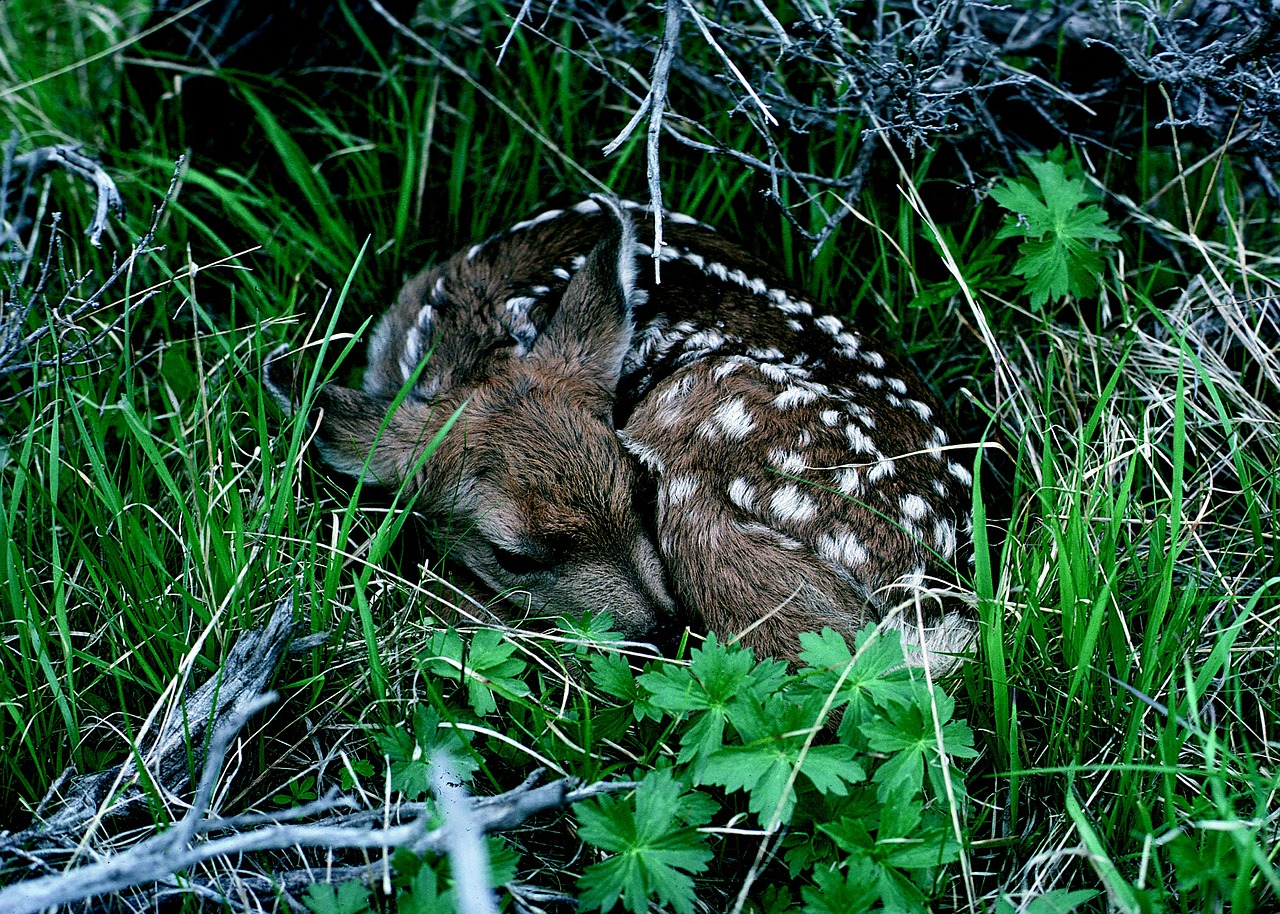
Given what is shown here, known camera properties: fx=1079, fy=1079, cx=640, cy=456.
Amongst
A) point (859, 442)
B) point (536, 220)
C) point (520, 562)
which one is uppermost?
point (536, 220)

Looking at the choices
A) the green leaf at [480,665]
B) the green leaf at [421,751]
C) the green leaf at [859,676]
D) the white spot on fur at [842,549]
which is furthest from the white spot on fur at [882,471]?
the green leaf at [421,751]

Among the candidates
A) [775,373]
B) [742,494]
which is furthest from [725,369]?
[742,494]

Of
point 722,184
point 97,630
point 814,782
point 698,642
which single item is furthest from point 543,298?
point 814,782

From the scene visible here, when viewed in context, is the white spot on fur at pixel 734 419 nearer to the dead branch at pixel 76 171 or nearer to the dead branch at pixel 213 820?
the dead branch at pixel 213 820

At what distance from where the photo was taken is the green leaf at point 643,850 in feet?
6.02

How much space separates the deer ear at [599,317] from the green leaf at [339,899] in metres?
1.46

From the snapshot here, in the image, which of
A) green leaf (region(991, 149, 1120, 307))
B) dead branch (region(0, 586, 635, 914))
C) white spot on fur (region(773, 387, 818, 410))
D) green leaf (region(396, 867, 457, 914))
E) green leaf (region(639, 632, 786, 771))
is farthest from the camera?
green leaf (region(991, 149, 1120, 307))

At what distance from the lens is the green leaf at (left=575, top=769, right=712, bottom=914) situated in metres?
1.83

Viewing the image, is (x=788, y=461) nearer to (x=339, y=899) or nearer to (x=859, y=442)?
(x=859, y=442)

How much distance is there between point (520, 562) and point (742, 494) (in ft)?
1.96

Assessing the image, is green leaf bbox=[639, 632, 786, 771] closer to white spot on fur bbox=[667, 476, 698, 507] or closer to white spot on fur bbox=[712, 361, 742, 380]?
white spot on fur bbox=[667, 476, 698, 507]

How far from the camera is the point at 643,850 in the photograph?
6.11 feet

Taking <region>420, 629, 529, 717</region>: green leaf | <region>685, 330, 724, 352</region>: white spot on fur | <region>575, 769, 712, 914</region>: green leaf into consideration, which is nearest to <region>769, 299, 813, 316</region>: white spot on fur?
<region>685, 330, 724, 352</region>: white spot on fur

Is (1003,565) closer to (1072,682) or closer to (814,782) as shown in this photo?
(1072,682)
